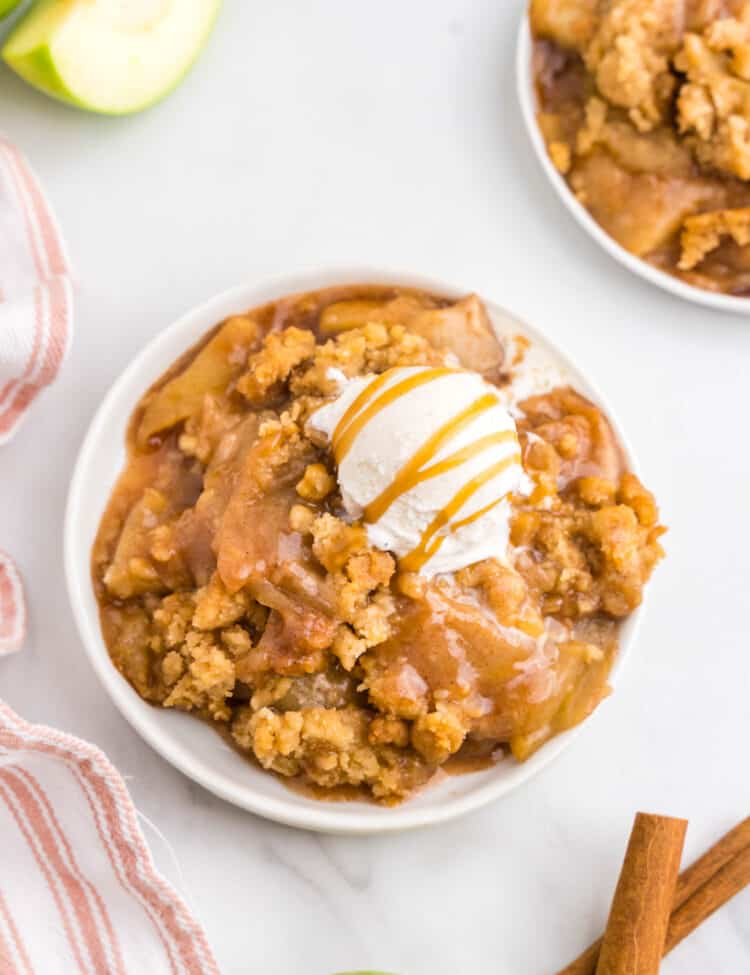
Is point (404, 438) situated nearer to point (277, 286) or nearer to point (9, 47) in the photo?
point (277, 286)

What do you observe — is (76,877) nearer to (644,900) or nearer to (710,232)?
(644,900)

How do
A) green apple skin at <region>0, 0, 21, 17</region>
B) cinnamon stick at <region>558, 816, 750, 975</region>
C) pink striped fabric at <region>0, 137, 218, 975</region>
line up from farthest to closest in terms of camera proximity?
green apple skin at <region>0, 0, 21, 17</region>
cinnamon stick at <region>558, 816, 750, 975</region>
pink striped fabric at <region>0, 137, 218, 975</region>

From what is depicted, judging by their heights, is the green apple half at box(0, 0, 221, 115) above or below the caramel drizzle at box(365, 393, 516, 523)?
above

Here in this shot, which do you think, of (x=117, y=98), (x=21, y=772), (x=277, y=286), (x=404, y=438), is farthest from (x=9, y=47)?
(x=21, y=772)

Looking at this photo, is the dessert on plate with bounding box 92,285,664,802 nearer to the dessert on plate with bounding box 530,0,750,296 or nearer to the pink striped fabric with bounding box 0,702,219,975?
the pink striped fabric with bounding box 0,702,219,975

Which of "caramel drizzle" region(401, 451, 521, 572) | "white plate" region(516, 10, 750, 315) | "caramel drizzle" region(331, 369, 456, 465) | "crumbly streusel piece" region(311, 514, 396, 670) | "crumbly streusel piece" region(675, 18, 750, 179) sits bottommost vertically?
"crumbly streusel piece" region(311, 514, 396, 670)

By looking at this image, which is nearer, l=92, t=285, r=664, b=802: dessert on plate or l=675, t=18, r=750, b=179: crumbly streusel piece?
l=92, t=285, r=664, b=802: dessert on plate

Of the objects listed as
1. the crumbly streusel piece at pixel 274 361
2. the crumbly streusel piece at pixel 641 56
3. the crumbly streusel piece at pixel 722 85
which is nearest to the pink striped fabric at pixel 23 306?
the crumbly streusel piece at pixel 274 361

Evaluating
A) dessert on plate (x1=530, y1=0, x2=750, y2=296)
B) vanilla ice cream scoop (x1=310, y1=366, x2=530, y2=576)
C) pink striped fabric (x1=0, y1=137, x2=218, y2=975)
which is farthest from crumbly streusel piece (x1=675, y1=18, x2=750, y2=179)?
pink striped fabric (x1=0, y1=137, x2=218, y2=975)
